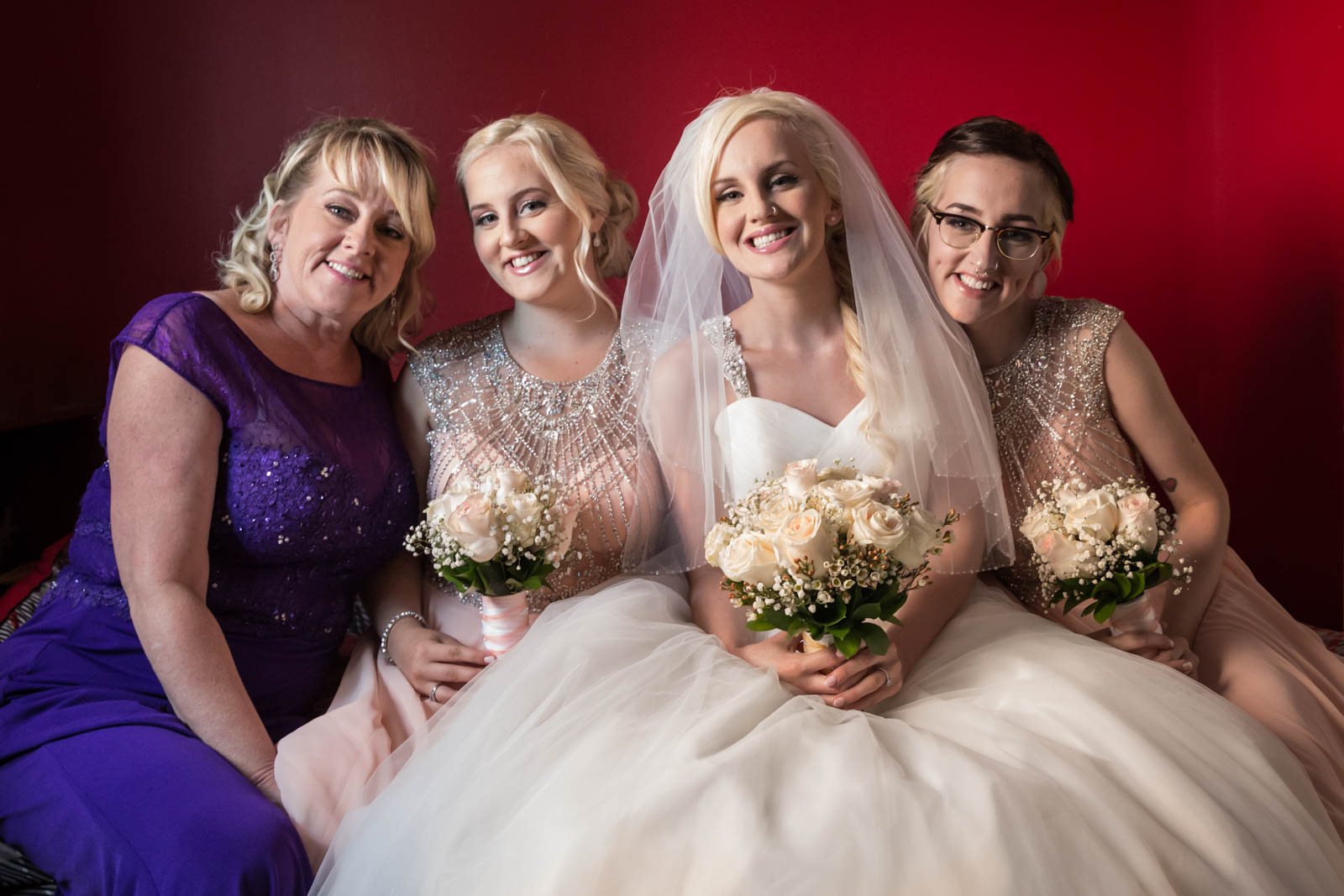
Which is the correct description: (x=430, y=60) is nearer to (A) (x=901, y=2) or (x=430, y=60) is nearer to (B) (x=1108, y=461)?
(A) (x=901, y=2)

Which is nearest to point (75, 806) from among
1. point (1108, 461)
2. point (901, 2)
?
point (1108, 461)

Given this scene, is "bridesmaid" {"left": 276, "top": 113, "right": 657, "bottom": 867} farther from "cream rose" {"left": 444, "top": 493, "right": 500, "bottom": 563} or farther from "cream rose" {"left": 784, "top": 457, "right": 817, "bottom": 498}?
"cream rose" {"left": 784, "top": 457, "right": 817, "bottom": 498}

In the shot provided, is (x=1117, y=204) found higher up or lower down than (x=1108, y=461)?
higher up

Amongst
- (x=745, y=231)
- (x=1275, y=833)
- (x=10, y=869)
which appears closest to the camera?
(x=1275, y=833)

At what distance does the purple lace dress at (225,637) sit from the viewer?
6.19ft

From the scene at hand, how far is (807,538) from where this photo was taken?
183 centimetres

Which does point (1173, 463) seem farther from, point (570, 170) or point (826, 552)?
point (570, 170)

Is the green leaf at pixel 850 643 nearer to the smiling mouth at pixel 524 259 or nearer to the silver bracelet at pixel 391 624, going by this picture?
the silver bracelet at pixel 391 624

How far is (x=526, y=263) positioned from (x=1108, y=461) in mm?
1528

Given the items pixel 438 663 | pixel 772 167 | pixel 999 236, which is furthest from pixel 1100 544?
pixel 438 663

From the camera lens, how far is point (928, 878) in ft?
5.13

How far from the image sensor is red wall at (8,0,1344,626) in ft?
11.0

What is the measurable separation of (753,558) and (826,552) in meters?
0.13

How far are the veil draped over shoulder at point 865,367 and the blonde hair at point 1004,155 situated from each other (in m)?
0.25
